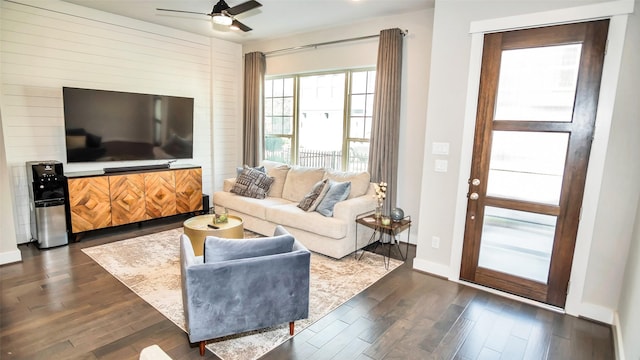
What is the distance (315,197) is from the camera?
171 inches

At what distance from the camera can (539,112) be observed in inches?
119

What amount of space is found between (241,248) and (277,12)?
11.5 ft

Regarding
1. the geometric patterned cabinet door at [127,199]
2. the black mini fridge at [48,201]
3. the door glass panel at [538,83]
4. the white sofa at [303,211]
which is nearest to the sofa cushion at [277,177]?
the white sofa at [303,211]

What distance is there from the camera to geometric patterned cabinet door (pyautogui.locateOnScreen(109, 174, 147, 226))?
4.62m

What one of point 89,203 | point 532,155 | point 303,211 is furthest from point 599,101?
point 89,203

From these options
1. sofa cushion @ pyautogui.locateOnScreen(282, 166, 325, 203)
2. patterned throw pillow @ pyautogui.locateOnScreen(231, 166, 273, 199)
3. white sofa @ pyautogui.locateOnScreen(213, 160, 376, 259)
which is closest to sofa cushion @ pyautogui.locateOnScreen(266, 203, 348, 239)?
white sofa @ pyautogui.locateOnScreen(213, 160, 376, 259)

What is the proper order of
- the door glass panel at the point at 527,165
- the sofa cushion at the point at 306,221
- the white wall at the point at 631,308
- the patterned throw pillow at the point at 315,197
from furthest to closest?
the patterned throw pillow at the point at 315,197
the sofa cushion at the point at 306,221
the door glass panel at the point at 527,165
the white wall at the point at 631,308

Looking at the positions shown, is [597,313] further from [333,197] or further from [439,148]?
[333,197]

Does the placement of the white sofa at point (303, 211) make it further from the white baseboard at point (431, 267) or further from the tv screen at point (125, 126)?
the tv screen at point (125, 126)

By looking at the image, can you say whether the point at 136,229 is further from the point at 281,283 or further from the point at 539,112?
the point at 539,112

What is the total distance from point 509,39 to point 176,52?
4827 mm

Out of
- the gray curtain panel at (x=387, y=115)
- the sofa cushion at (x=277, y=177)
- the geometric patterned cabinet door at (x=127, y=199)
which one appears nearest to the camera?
the gray curtain panel at (x=387, y=115)

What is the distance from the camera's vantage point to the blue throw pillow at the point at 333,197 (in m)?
4.12

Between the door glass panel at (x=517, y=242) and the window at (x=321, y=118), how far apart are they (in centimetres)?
210
